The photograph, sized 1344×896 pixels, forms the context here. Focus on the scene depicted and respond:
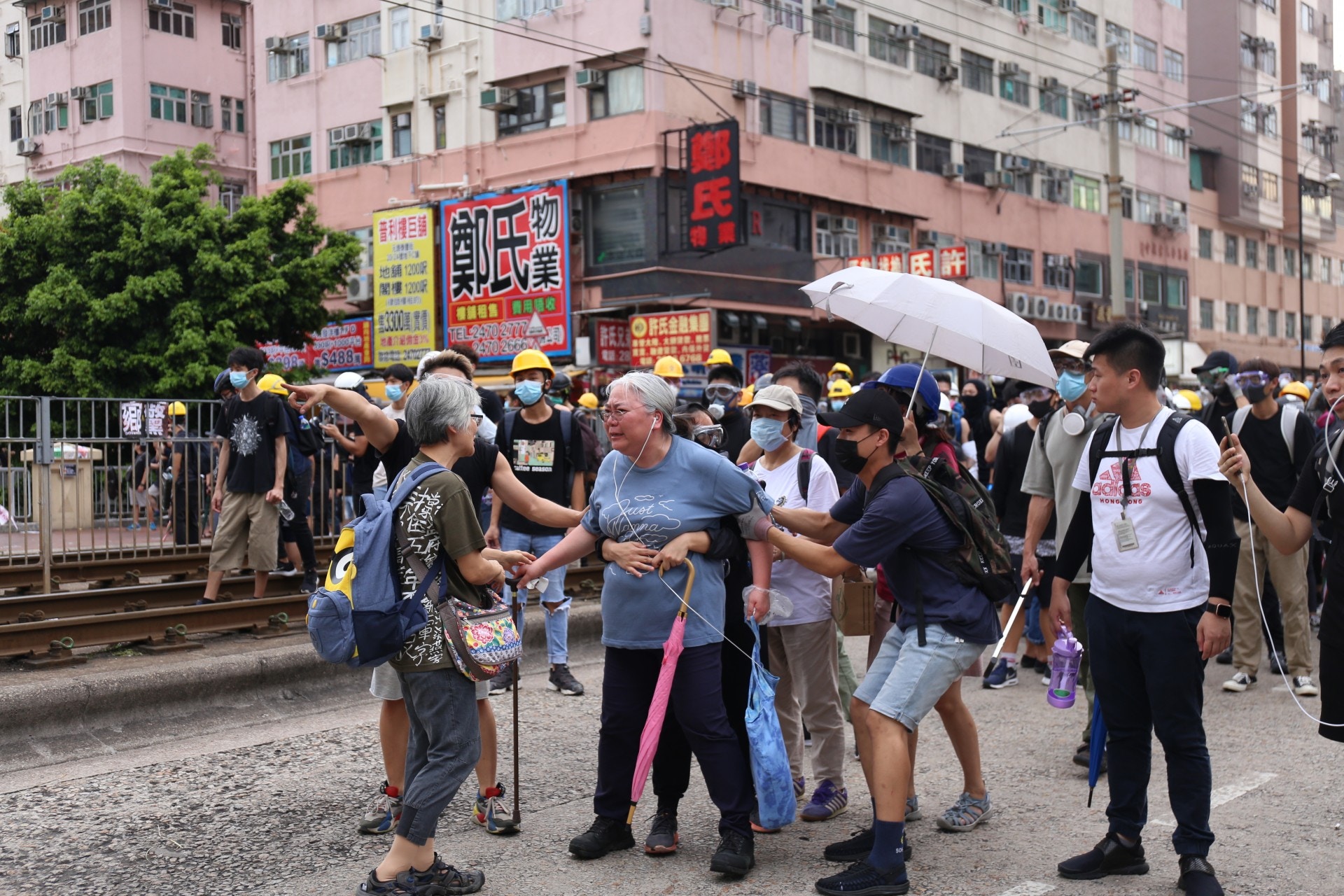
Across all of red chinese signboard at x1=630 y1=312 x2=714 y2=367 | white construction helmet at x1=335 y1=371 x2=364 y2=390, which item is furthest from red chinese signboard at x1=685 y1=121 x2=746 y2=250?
white construction helmet at x1=335 y1=371 x2=364 y2=390

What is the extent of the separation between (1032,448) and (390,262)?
A: 27.7 meters

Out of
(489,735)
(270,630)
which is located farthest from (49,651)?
(489,735)

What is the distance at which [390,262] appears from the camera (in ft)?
108

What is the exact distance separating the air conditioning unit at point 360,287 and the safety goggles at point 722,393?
26.4 m

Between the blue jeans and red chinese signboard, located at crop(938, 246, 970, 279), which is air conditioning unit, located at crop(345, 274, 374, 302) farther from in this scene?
the blue jeans

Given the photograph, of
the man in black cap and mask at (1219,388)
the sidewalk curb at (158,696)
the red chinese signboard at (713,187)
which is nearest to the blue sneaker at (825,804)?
the sidewalk curb at (158,696)

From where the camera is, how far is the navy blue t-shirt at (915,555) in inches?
185

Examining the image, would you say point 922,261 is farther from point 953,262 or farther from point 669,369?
point 669,369

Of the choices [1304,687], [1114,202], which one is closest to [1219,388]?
[1304,687]

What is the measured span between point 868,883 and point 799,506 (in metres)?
1.85

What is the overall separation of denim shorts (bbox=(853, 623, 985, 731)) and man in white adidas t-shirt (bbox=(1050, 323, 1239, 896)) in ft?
1.77

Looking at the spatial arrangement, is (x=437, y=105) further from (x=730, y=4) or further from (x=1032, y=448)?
(x=1032, y=448)

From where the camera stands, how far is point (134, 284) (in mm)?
26516

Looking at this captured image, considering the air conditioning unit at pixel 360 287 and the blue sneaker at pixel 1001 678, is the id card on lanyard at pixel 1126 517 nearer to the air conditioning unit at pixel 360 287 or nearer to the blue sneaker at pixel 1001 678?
the blue sneaker at pixel 1001 678
